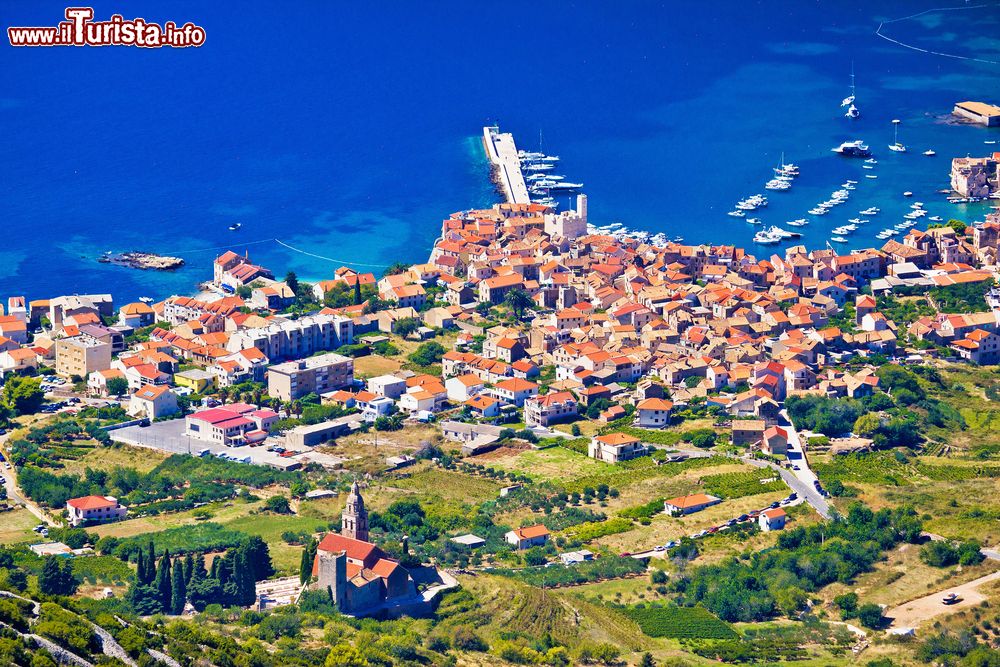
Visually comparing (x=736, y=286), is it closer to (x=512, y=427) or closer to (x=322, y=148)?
(x=512, y=427)

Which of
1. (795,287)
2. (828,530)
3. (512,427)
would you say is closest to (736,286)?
(795,287)

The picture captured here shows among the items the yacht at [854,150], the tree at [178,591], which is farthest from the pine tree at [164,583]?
the yacht at [854,150]

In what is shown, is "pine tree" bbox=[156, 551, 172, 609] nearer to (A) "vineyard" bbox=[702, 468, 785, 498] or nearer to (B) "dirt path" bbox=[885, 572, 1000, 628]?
(A) "vineyard" bbox=[702, 468, 785, 498]

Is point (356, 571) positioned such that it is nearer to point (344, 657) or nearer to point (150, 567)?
point (344, 657)

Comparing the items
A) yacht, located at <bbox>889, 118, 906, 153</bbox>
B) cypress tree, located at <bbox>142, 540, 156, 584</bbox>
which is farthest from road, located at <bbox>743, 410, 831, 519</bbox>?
yacht, located at <bbox>889, 118, 906, 153</bbox>

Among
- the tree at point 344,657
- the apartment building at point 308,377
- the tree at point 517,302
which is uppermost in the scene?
the tree at point 517,302

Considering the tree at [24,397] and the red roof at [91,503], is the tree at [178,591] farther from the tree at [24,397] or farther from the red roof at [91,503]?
the tree at [24,397]

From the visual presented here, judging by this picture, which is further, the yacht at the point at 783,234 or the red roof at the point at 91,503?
the yacht at the point at 783,234
